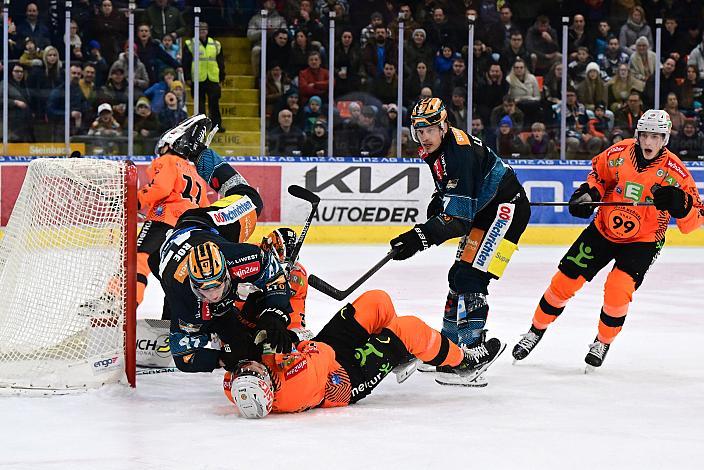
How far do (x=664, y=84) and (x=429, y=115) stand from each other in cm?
656

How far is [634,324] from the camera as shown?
627 centimetres

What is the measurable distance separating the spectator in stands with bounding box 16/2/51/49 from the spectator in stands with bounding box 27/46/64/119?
102mm

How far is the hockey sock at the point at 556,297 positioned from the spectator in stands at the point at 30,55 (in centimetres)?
587

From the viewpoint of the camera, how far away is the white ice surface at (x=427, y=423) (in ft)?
11.4

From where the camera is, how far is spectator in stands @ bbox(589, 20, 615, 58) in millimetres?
10656

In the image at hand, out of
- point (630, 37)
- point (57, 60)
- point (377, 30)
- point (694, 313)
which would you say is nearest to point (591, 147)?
point (630, 37)

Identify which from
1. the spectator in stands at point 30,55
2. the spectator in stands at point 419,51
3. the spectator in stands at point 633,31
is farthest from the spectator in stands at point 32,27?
the spectator in stands at point 633,31

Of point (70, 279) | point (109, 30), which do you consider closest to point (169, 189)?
point (70, 279)

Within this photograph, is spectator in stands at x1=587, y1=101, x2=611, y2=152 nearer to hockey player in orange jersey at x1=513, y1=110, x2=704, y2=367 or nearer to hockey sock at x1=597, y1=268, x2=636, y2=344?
hockey player in orange jersey at x1=513, y1=110, x2=704, y2=367

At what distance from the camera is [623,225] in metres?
5.10

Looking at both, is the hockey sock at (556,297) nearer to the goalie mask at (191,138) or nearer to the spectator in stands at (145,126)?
the goalie mask at (191,138)

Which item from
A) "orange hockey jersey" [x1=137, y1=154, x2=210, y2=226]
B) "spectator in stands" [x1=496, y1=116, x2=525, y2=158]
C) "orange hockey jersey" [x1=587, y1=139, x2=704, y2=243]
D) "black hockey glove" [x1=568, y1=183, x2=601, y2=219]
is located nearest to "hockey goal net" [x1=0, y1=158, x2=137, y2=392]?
"orange hockey jersey" [x1=137, y1=154, x2=210, y2=226]

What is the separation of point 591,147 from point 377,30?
2.19 meters

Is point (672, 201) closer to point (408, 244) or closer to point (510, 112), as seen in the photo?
point (408, 244)
